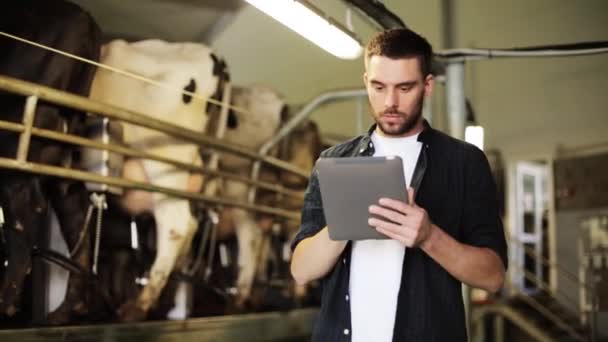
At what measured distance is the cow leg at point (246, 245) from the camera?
15.2 feet

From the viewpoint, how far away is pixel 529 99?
8664 mm

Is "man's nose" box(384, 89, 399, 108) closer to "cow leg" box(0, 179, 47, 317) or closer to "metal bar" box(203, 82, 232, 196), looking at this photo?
"cow leg" box(0, 179, 47, 317)

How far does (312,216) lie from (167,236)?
190 centimetres

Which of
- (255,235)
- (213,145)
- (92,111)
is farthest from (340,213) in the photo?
(255,235)

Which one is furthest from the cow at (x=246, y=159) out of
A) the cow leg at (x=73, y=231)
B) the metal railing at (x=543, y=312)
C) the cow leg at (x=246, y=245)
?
the metal railing at (x=543, y=312)

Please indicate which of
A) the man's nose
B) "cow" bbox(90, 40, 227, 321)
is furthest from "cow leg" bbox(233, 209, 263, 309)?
the man's nose

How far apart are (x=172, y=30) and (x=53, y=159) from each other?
1.15m

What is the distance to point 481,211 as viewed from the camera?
1712mm

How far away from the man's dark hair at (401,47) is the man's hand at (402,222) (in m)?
0.42

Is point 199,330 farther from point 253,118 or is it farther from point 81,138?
point 253,118

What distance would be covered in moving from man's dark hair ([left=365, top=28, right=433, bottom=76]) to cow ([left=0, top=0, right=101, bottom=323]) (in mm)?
1557

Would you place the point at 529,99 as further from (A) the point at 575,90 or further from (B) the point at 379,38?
(B) the point at 379,38

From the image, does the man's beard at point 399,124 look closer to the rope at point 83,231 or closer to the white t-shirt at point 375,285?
the white t-shirt at point 375,285

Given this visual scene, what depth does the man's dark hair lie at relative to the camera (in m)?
1.68
